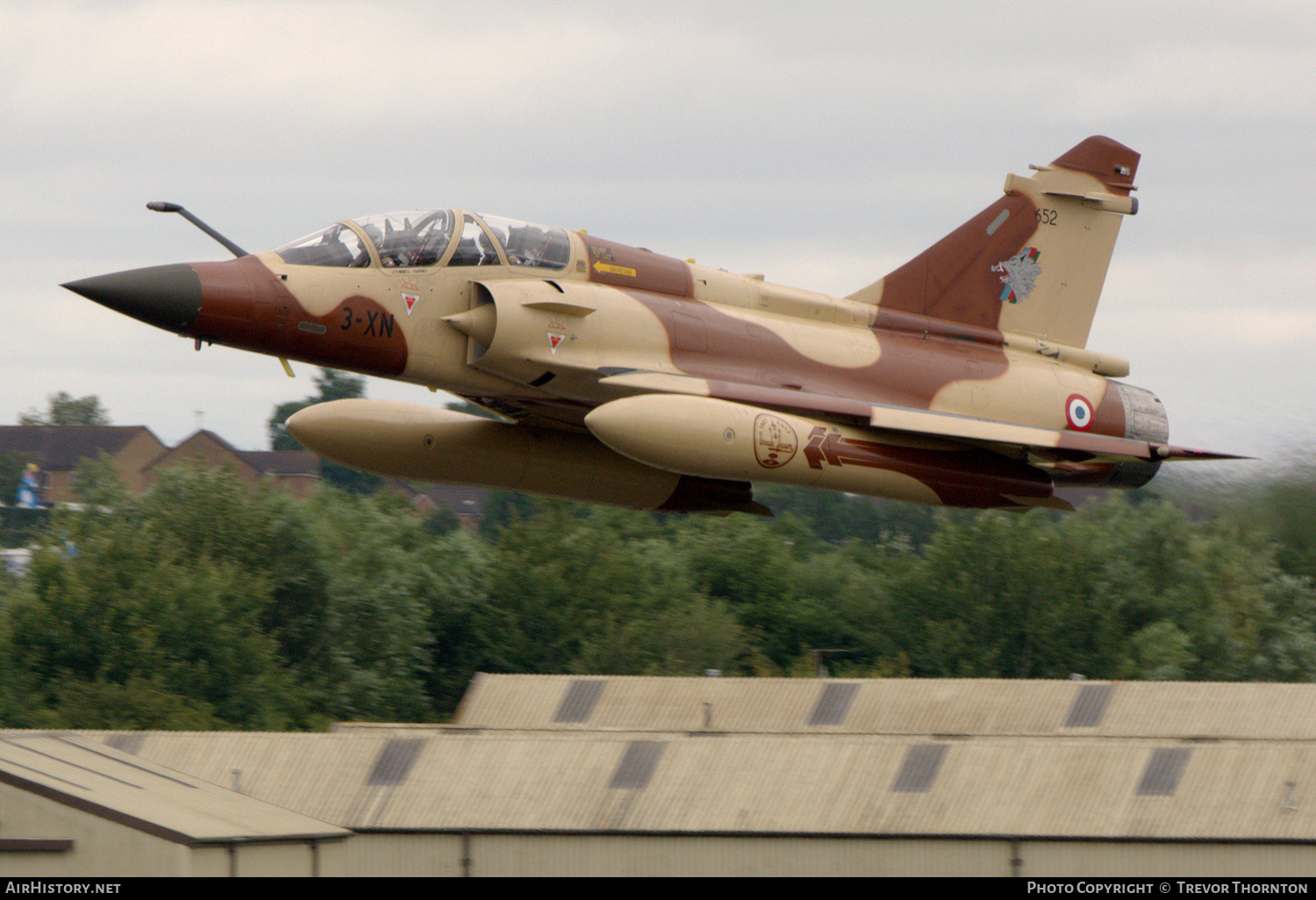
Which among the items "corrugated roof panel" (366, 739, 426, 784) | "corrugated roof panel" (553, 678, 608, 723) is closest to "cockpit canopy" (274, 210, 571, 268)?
"corrugated roof panel" (366, 739, 426, 784)

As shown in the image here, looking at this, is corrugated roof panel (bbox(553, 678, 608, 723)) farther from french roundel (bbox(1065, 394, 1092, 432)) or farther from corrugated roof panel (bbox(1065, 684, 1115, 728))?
french roundel (bbox(1065, 394, 1092, 432))

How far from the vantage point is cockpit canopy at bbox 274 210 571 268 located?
16.7m

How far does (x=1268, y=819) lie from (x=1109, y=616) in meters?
33.7

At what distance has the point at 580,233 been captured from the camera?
17891 mm

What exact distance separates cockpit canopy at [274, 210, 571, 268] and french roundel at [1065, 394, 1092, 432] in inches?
253

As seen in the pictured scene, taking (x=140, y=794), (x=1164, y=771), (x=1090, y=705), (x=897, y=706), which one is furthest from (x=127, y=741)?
(x=1090, y=705)

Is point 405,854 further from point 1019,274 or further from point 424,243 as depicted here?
point 1019,274

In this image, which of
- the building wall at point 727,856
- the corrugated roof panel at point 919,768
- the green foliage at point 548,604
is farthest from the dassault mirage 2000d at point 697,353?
the green foliage at point 548,604

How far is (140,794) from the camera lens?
19.5 meters

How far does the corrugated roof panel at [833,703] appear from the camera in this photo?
26359 mm

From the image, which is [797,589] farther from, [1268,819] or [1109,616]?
[1268,819]

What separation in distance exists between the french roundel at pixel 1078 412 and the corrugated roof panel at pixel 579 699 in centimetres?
1041

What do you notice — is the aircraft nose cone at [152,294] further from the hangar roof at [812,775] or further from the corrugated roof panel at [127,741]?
the corrugated roof panel at [127,741]

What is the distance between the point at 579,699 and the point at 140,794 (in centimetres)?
897
